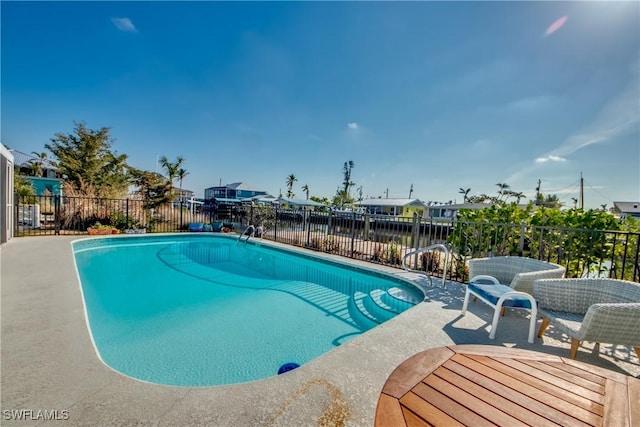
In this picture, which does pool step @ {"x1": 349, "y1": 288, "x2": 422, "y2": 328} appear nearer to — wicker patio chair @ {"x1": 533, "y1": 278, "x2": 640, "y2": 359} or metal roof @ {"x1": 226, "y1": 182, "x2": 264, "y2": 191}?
wicker patio chair @ {"x1": 533, "y1": 278, "x2": 640, "y2": 359}

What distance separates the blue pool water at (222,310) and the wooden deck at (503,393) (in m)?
2.10

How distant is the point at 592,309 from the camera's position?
6.93 ft

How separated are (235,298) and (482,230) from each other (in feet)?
16.8

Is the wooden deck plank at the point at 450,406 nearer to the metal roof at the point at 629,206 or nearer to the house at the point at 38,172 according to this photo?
the house at the point at 38,172

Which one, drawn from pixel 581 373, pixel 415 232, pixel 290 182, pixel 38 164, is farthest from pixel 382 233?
pixel 290 182

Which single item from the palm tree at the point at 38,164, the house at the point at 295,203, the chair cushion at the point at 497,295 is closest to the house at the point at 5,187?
the chair cushion at the point at 497,295

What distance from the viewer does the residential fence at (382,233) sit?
13.9 ft

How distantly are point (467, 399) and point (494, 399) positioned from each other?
5.0 inches

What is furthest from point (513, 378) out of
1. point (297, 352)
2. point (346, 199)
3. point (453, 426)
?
point (346, 199)

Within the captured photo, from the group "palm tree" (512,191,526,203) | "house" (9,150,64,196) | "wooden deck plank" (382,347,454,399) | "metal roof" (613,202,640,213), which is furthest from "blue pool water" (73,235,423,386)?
"palm tree" (512,191,526,203)

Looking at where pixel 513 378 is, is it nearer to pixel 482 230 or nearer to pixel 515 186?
pixel 482 230

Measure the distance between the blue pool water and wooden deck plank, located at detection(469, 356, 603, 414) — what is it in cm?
231

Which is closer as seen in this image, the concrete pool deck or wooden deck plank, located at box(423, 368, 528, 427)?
wooden deck plank, located at box(423, 368, 528, 427)

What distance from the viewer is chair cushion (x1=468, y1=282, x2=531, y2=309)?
2.63 m
